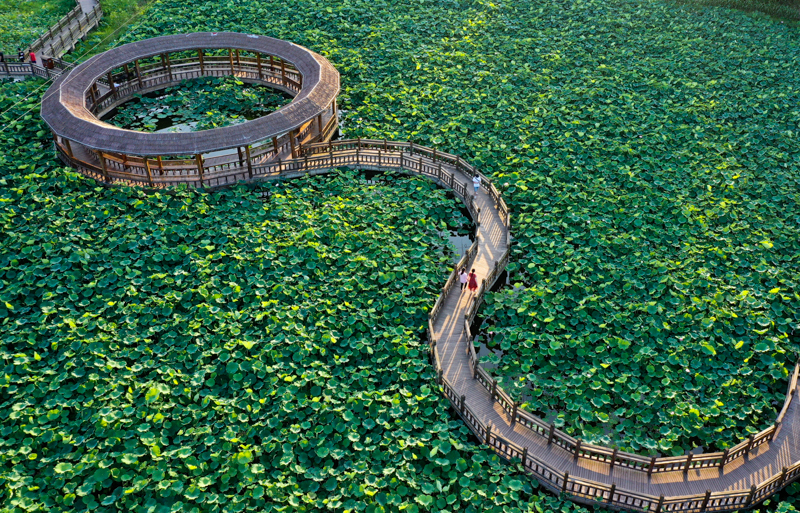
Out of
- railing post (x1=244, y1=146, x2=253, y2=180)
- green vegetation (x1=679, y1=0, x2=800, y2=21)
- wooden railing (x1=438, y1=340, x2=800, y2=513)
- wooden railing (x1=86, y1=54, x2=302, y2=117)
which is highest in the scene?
green vegetation (x1=679, y1=0, x2=800, y2=21)

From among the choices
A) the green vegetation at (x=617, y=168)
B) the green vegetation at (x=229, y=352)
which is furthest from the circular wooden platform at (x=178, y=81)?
the green vegetation at (x=617, y=168)

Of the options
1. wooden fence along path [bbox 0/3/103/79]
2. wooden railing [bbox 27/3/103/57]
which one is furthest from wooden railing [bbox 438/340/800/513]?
wooden railing [bbox 27/3/103/57]

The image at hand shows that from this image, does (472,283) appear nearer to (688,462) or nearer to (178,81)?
(688,462)

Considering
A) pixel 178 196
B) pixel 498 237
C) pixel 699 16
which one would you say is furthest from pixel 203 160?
pixel 699 16

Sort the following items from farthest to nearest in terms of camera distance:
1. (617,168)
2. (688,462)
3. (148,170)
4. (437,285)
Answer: (617,168) → (148,170) → (437,285) → (688,462)

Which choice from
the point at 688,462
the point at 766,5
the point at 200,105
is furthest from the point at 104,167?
the point at 766,5

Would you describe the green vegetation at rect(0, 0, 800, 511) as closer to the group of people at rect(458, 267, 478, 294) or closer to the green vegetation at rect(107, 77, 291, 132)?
the group of people at rect(458, 267, 478, 294)
